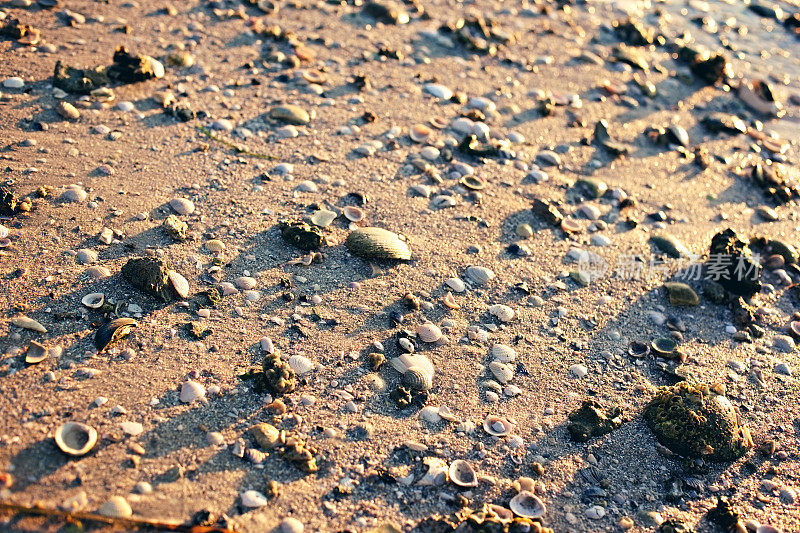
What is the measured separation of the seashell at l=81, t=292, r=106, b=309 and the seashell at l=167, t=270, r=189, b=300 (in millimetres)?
367

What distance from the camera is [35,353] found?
126 inches

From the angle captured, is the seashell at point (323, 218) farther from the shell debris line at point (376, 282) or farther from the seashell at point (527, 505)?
the seashell at point (527, 505)

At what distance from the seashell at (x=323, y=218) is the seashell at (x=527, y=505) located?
214 centimetres

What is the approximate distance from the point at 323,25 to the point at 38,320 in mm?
4288

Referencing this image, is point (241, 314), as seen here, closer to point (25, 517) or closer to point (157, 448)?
point (157, 448)

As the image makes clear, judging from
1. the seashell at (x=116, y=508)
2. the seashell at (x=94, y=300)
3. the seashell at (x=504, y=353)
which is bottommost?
the seashell at (x=116, y=508)

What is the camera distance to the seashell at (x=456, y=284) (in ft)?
13.6

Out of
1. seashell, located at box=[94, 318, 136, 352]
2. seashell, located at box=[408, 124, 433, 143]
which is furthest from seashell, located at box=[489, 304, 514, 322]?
seashell, located at box=[94, 318, 136, 352]

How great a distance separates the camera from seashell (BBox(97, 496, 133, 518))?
8.84 ft

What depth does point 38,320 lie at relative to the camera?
3.38m

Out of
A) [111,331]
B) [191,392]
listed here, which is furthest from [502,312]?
[111,331]

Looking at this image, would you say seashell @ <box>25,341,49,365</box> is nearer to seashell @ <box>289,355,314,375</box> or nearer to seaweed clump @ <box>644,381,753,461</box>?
seashell @ <box>289,355,314,375</box>

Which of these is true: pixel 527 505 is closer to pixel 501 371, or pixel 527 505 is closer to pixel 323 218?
pixel 501 371

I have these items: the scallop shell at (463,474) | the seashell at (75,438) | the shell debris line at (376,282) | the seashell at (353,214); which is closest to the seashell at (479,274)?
the shell debris line at (376,282)
